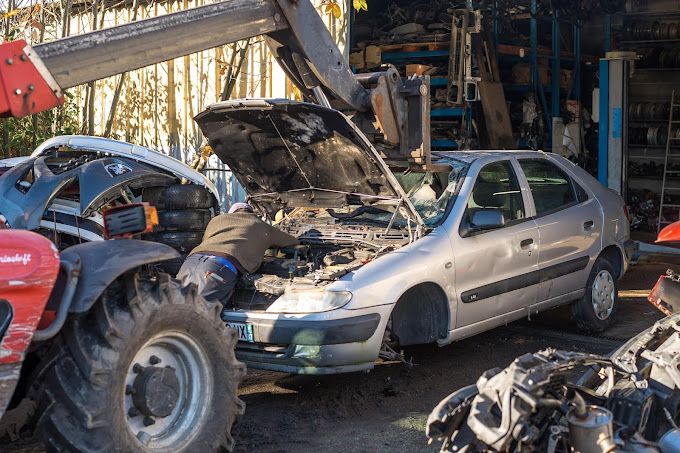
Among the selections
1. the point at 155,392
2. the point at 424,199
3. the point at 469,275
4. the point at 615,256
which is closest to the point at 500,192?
the point at 424,199

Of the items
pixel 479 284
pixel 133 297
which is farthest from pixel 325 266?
pixel 133 297

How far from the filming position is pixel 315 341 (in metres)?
5.65

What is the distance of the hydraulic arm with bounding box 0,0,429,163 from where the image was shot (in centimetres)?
439

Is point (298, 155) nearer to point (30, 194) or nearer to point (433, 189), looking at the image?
point (433, 189)

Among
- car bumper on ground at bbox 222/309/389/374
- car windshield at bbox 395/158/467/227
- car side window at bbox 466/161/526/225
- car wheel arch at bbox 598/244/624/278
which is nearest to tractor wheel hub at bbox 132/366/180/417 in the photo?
car bumper on ground at bbox 222/309/389/374

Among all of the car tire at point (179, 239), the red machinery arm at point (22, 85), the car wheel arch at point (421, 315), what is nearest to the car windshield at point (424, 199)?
the car wheel arch at point (421, 315)

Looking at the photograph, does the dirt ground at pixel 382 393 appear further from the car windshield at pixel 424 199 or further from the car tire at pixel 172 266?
the car tire at pixel 172 266

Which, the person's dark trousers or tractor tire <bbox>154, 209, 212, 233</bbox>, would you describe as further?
tractor tire <bbox>154, 209, 212, 233</bbox>

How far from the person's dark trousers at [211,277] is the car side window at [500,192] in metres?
2.14

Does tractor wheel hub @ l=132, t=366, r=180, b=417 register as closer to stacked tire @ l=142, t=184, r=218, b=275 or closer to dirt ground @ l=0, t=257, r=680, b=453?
dirt ground @ l=0, t=257, r=680, b=453

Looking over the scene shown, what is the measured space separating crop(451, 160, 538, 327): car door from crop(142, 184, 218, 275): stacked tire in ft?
10.6

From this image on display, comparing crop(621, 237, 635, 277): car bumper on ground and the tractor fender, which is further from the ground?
the tractor fender

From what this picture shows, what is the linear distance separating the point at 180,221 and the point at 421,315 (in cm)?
336

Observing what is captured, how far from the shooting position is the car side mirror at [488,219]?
6.46 metres
